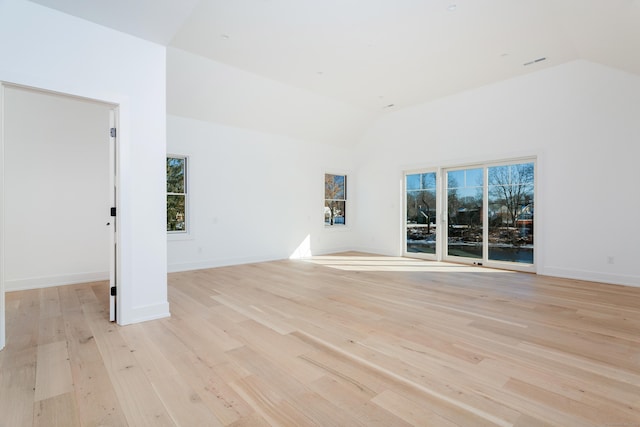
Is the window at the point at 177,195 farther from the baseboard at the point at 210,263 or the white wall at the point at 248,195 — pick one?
the baseboard at the point at 210,263

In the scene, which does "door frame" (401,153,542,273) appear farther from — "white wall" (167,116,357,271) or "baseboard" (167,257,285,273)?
"baseboard" (167,257,285,273)

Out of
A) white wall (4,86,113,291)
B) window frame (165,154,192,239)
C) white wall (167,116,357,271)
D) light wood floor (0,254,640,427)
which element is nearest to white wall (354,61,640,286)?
light wood floor (0,254,640,427)

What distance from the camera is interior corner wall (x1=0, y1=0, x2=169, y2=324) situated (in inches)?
102

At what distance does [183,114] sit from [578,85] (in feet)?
22.5

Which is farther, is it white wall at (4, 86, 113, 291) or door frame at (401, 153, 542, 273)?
door frame at (401, 153, 542, 273)

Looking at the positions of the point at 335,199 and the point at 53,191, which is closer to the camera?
the point at 53,191

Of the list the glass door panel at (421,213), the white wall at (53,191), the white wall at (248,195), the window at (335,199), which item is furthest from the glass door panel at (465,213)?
the white wall at (53,191)

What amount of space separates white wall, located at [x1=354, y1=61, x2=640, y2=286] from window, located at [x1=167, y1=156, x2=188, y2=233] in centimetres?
544

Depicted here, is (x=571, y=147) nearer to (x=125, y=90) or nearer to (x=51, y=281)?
(x=125, y=90)

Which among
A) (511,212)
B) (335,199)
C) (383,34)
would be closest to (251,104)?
(383,34)

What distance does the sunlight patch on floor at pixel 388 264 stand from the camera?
19.7 ft

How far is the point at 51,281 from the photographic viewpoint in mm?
4648

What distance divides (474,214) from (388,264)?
6.95 ft

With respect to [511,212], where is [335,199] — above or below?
above
